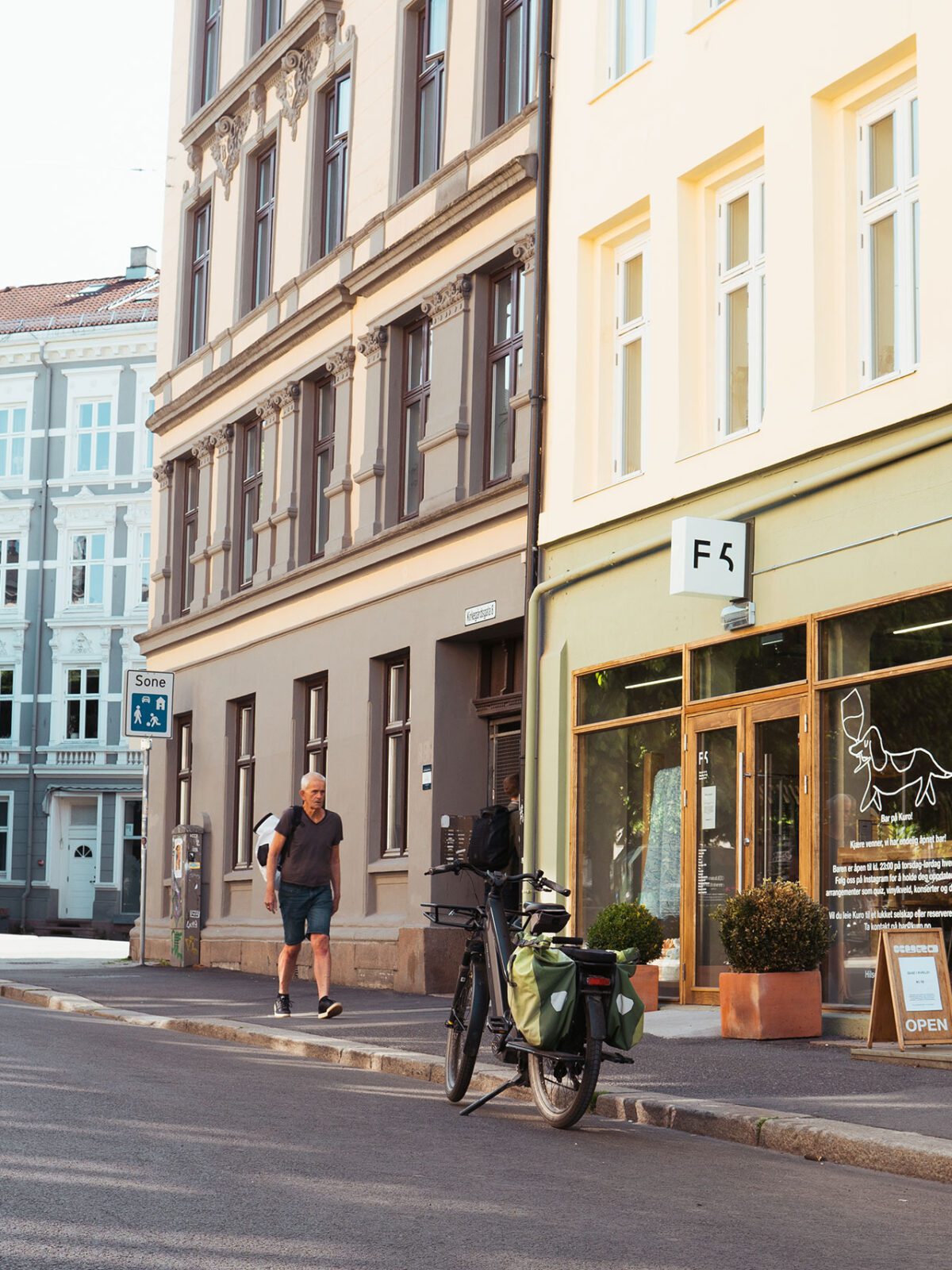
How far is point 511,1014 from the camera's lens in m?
8.96

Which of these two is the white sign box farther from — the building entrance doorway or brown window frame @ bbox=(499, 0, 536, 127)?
brown window frame @ bbox=(499, 0, 536, 127)

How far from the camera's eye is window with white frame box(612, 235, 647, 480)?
55.3ft

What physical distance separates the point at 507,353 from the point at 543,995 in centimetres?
1169

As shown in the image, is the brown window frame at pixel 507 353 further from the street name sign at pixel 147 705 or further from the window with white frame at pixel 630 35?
the street name sign at pixel 147 705

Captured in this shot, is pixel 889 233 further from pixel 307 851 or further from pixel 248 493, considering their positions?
pixel 248 493

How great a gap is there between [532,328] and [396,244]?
3643mm

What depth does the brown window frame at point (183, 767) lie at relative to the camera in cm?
2791

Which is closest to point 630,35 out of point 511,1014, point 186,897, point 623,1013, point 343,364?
point 343,364

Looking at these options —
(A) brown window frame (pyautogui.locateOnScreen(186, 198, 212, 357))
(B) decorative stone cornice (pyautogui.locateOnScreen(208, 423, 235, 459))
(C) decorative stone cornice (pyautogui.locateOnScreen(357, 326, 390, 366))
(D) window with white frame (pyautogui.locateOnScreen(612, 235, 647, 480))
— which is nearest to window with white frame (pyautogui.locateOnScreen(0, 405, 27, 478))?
(A) brown window frame (pyautogui.locateOnScreen(186, 198, 212, 357))

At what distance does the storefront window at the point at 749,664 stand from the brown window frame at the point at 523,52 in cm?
675

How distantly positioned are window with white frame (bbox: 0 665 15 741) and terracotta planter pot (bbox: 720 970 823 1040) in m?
45.3

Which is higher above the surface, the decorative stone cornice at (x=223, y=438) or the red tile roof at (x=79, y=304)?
the red tile roof at (x=79, y=304)

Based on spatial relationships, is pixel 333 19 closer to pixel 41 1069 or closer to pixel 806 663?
pixel 806 663

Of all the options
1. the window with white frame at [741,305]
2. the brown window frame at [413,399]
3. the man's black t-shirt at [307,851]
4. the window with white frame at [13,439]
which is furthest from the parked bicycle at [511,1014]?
the window with white frame at [13,439]
